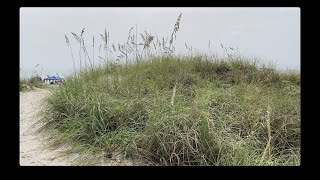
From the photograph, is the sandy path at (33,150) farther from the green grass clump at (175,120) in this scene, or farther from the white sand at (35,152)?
the green grass clump at (175,120)

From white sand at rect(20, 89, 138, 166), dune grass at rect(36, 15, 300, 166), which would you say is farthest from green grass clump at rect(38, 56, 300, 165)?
white sand at rect(20, 89, 138, 166)

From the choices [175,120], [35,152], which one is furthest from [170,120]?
[35,152]

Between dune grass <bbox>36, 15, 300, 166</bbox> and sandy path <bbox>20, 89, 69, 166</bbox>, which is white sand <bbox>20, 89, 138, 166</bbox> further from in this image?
dune grass <bbox>36, 15, 300, 166</bbox>

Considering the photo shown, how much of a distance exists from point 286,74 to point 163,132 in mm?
3332

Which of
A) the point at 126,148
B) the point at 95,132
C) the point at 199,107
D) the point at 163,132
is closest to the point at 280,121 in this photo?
the point at 199,107

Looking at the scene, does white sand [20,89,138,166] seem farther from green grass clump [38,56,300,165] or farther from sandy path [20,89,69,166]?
green grass clump [38,56,300,165]

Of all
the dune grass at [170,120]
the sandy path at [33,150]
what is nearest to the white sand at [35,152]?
the sandy path at [33,150]

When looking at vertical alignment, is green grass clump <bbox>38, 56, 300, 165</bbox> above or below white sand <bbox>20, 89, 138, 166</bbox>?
→ above

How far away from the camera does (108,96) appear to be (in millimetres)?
3904

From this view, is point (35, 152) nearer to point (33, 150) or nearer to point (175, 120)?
point (33, 150)

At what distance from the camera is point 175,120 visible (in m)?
3.06

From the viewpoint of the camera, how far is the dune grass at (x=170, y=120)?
2893 mm

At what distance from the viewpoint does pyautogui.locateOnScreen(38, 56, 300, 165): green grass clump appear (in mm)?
2891

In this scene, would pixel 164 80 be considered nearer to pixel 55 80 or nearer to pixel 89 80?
pixel 89 80
